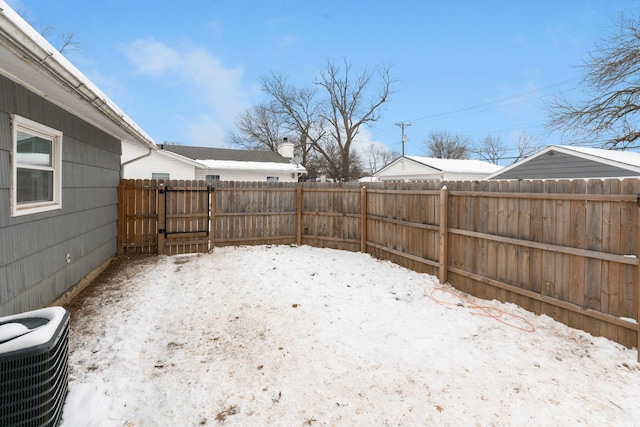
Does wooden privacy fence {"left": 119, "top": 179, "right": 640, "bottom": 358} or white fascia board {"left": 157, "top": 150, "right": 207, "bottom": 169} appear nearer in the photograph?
wooden privacy fence {"left": 119, "top": 179, "right": 640, "bottom": 358}

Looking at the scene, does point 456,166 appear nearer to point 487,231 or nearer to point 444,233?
point 444,233

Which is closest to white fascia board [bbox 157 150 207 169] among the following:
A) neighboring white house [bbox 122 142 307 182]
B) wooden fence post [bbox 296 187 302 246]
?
neighboring white house [bbox 122 142 307 182]

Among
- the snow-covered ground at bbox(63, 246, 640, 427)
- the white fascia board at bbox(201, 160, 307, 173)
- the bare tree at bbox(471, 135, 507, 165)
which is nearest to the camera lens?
the snow-covered ground at bbox(63, 246, 640, 427)

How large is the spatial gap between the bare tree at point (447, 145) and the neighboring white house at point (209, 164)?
94.3ft

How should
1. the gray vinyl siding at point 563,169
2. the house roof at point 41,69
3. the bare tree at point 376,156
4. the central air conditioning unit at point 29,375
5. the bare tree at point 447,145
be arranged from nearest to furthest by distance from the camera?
the central air conditioning unit at point 29,375 < the house roof at point 41,69 < the gray vinyl siding at point 563,169 < the bare tree at point 447,145 < the bare tree at point 376,156

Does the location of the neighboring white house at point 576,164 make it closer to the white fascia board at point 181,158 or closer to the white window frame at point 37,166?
the white window frame at point 37,166

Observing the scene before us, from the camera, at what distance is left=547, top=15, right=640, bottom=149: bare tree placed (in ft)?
37.9

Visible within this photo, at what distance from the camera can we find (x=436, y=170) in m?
19.0

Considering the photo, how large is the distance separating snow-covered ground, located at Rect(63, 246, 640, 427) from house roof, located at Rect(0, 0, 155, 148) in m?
2.49

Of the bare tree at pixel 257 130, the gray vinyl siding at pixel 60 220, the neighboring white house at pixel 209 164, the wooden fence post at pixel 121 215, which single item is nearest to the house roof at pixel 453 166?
the neighboring white house at pixel 209 164

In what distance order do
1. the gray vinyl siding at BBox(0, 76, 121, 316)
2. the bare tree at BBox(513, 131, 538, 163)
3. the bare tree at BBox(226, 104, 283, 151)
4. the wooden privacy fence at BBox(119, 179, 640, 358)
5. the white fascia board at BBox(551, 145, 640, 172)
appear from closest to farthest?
the gray vinyl siding at BBox(0, 76, 121, 316) → the wooden privacy fence at BBox(119, 179, 640, 358) → the white fascia board at BBox(551, 145, 640, 172) → the bare tree at BBox(226, 104, 283, 151) → the bare tree at BBox(513, 131, 538, 163)

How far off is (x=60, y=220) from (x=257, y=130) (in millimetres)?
31721

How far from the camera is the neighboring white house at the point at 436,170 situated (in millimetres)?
19281

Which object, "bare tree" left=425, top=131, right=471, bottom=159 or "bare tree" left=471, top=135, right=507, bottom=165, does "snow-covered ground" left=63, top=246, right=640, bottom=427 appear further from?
"bare tree" left=471, top=135, right=507, bottom=165
